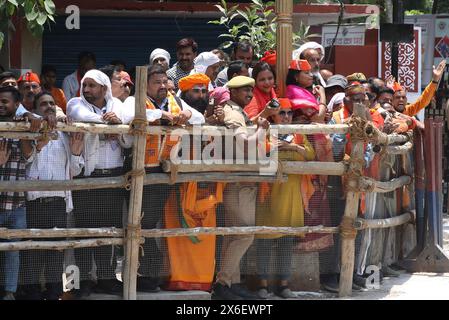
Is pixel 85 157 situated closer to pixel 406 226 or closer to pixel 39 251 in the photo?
pixel 39 251

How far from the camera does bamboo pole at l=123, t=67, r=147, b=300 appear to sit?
259 inches

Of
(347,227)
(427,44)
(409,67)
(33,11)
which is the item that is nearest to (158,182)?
(347,227)

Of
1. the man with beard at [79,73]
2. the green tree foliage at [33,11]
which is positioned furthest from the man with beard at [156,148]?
the man with beard at [79,73]

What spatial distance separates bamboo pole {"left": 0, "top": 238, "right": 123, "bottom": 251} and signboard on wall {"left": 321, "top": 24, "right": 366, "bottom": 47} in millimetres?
7821

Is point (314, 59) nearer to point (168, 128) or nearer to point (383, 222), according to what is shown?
point (383, 222)

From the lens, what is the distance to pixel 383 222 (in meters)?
7.86

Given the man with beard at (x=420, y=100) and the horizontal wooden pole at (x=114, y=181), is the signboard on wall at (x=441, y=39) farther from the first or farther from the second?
the horizontal wooden pole at (x=114, y=181)

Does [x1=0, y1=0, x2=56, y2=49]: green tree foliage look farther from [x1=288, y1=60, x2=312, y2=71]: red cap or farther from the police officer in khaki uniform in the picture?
[x1=288, y1=60, x2=312, y2=71]: red cap

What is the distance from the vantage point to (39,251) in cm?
660

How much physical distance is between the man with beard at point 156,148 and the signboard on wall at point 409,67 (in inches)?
226

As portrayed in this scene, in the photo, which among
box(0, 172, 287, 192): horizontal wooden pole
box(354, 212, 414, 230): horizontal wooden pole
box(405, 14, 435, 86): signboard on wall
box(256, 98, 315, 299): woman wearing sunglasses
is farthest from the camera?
box(405, 14, 435, 86): signboard on wall

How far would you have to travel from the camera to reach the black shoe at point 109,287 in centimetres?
685

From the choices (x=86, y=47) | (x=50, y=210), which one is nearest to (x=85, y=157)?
(x=50, y=210)

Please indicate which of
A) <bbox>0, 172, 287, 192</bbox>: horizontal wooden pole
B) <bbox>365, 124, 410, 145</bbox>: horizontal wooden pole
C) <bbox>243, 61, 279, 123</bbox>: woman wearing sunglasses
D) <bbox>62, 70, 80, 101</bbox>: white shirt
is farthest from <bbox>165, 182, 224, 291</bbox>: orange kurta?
<bbox>62, 70, 80, 101</bbox>: white shirt
